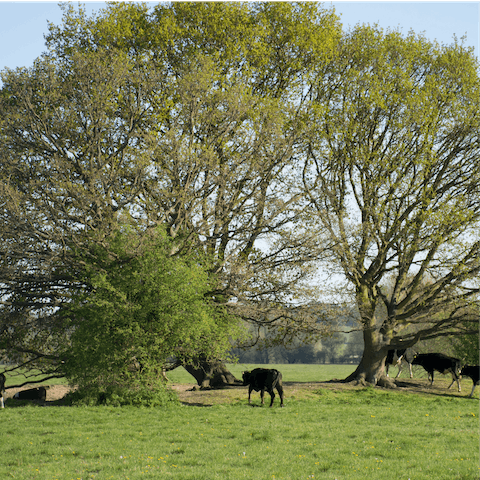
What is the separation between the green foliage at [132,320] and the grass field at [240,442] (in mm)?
1188

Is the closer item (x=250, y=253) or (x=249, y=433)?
(x=249, y=433)

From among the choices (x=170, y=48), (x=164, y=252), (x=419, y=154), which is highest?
(x=170, y=48)

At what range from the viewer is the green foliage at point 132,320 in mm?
16016

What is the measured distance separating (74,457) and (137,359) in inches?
285

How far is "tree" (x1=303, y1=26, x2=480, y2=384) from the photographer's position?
855 inches

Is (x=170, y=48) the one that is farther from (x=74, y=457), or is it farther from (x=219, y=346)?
(x=74, y=457)

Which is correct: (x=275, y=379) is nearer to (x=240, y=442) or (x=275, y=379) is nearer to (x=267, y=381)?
(x=267, y=381)

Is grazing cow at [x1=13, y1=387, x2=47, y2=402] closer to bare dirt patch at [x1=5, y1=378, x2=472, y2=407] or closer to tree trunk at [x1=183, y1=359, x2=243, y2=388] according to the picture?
bare dirt patch at [x1=5, y1=378, x2=472, y2=407]

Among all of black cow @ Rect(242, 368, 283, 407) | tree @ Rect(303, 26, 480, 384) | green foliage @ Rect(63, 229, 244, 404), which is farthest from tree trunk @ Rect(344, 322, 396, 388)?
green foliage @ Rect(63, 229, 244, 404)

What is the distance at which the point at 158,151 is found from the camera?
718 inches

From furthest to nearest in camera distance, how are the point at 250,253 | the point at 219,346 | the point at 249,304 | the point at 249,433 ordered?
the point at 250,253
the point at 249,304
the point at 219,346
the point at 249,433

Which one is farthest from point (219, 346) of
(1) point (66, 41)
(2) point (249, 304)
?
(1) point (66, 41)

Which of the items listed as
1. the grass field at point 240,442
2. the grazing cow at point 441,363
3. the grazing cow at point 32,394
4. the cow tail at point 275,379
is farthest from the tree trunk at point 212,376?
the grazing cow at point 441,363

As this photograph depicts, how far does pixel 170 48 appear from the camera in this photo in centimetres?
2169
